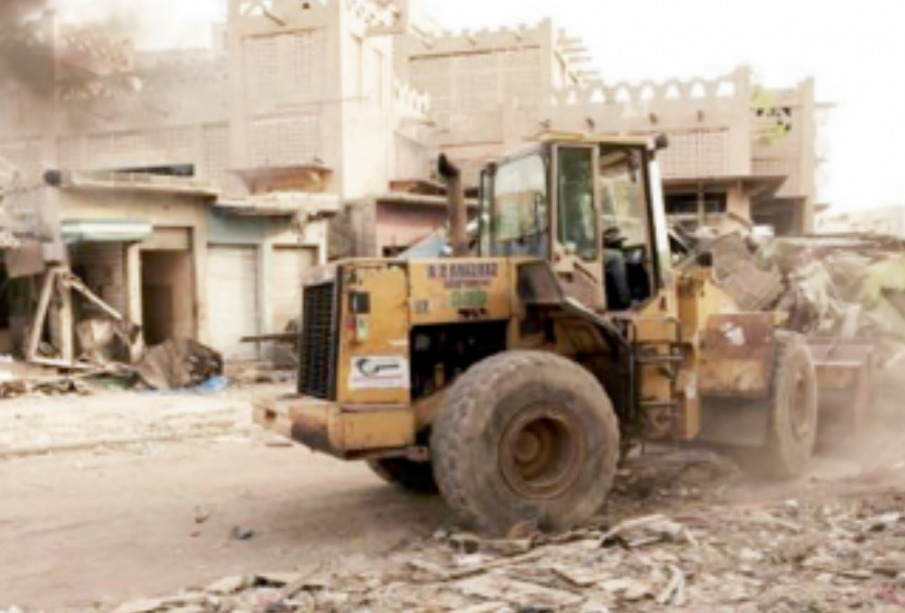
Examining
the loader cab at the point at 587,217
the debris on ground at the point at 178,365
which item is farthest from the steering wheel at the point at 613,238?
the debris on ground at the point at 178,365

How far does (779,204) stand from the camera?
82.6 feet

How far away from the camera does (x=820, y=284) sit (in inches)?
461

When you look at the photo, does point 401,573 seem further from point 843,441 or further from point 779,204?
point 779,204

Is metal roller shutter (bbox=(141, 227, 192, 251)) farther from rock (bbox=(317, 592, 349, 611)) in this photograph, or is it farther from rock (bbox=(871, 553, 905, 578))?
rock (bbox=(871, 553, 905, 578))

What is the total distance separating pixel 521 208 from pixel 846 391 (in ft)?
13.3

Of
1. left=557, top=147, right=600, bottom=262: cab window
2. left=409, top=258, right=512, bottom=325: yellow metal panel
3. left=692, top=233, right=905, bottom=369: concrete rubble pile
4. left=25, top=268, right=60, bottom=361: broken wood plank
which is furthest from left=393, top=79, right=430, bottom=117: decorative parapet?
left=409, top=258, right=512, bottom=325: yellow metal panel

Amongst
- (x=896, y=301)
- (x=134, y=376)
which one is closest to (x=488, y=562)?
(x=896, y=301)

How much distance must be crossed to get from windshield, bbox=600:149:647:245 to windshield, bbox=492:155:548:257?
20.4 inches

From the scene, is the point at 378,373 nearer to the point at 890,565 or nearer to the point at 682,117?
the point at 890,565

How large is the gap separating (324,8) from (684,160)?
29.8ft

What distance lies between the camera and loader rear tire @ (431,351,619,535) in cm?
557

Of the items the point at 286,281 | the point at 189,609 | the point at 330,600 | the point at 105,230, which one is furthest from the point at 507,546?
the point at 286,281

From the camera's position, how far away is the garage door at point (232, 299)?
59.1 ft

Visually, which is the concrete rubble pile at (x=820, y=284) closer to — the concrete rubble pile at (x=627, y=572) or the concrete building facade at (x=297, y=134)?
the concrete rubble pile at (x=627, y=572)
